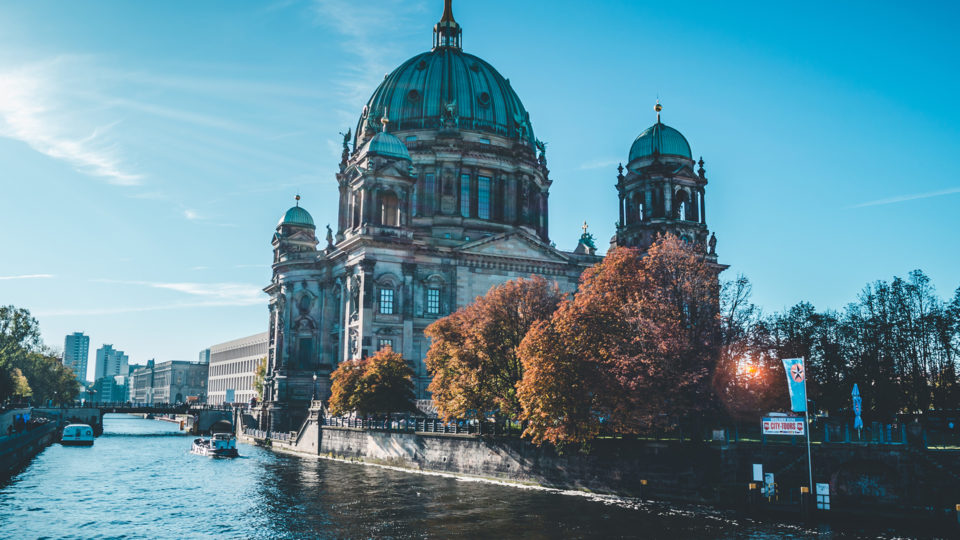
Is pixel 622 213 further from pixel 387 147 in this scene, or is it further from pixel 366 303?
pixel 366 303

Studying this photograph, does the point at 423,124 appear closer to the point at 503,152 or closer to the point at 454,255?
the point at 503,152

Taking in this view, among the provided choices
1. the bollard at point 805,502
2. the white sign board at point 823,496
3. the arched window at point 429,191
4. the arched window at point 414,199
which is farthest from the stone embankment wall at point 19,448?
the white sign board at point 823,496

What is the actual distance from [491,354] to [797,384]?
23.1 metres

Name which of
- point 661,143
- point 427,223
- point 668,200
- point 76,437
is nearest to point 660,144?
point 661,143

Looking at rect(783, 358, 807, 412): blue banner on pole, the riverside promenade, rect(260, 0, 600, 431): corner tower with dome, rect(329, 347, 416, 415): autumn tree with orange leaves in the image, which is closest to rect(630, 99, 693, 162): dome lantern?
rect(260, 0, 600, 431): corner tower with dome

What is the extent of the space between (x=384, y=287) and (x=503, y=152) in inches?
1101

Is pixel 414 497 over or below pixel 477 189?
below

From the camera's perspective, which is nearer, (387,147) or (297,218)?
(387,147)

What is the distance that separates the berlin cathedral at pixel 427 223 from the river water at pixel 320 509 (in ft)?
82.4

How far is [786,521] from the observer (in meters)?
40.8

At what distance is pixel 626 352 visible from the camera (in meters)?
51.3

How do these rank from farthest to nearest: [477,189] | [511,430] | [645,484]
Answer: [477,189], [511,430], [645,484]

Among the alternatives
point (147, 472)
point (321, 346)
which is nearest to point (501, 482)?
point (147, 472)

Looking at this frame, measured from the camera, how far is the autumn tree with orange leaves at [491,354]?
59.3m
